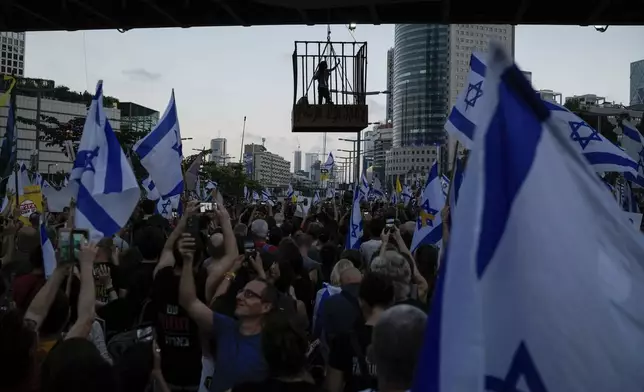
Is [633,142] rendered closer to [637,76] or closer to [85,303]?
[85,303]

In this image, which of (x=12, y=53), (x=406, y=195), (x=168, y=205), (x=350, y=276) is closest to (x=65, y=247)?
(x=350, y=276)

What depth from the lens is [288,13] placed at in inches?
436

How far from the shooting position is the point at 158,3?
10797 millimetres

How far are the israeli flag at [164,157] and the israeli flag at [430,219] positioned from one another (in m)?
3.38

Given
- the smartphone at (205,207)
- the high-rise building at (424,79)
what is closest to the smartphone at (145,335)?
the smartphone at (205,207)

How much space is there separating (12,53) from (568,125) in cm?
12448

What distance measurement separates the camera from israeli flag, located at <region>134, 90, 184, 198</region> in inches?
366

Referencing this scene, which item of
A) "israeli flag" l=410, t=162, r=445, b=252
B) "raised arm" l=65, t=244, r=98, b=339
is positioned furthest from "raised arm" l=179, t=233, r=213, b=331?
"israeli flag" l=410, t=162, r=445, b=252

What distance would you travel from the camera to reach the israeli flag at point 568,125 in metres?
7.59

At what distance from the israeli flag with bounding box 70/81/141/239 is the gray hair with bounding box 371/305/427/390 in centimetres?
360

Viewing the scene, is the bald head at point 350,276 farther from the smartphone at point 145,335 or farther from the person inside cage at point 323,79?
the person inside cage at point 323,79

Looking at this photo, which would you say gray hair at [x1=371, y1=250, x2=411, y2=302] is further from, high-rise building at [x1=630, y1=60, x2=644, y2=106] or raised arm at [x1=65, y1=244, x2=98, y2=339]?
high-rise building at [x1=630, y1=60, x2=644, y2=106]

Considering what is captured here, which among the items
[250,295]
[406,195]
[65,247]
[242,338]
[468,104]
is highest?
[468,104]

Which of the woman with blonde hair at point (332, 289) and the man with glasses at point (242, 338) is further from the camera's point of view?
the woman with blonde hair at point (332, 289)
